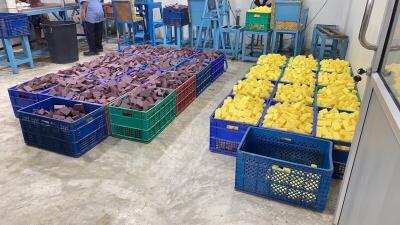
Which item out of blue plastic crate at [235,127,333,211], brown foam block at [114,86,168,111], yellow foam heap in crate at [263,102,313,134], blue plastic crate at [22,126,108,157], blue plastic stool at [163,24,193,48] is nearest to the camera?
blue plastic crate at [235,127,333,211]

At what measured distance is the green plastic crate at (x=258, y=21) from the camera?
6047 millimetres

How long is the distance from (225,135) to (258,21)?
3.94 meters

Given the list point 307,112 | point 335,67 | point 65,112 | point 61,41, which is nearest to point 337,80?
point 335,67

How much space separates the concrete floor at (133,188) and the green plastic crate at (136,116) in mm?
205

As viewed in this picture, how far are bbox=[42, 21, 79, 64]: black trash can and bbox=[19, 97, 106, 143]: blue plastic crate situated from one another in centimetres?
341

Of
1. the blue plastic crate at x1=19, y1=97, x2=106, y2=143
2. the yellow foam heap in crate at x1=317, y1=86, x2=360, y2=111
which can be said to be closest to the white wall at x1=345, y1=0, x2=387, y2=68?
the yellow foam heap in crate at x1=317, y1=86, x2=360, y2=111

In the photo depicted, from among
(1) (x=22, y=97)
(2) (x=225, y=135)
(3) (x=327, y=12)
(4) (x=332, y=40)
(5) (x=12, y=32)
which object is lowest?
(2) (x=225, y=135)

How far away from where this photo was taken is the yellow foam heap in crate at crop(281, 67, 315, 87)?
3886mm

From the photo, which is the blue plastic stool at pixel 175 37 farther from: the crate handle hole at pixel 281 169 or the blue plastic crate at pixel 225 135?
the crate handle hole at pixel 281 169

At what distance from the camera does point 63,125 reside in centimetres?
281

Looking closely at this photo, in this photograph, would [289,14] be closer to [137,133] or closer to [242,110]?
[242,110]

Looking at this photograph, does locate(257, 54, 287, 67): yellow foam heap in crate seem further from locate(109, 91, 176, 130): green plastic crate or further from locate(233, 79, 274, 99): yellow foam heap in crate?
locate(109, 91, 176, 130): green plastic crate

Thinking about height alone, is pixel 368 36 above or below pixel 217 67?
above

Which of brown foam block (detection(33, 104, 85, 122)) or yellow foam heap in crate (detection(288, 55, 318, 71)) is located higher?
yellow foam heap in crate (detection(288, 55, 318, 71))
